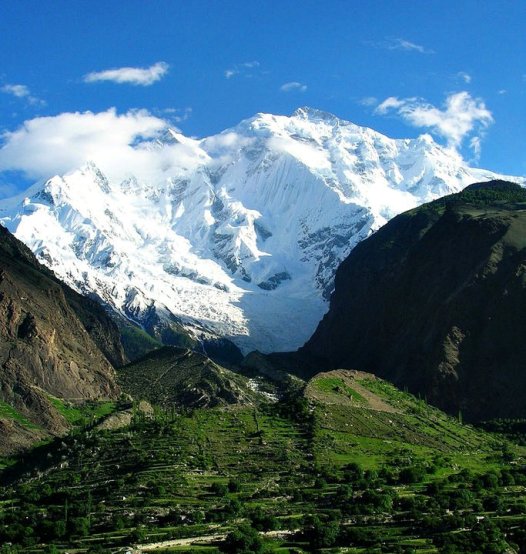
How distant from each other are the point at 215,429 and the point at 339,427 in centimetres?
1827

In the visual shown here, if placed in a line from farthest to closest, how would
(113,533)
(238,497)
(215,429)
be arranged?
1. (215,429)
2. (238,497)
3. (113,533)

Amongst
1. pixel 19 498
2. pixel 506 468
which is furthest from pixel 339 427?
pixel 19 498

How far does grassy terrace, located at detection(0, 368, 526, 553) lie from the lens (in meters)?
105

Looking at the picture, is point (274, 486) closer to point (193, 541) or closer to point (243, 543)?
point (193, 541)

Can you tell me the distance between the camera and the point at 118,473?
133500 mm

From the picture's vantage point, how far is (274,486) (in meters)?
125

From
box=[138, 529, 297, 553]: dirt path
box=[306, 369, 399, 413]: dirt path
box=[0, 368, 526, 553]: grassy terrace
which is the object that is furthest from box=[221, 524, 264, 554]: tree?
box=[306, 369, 399, 413]: dirt path

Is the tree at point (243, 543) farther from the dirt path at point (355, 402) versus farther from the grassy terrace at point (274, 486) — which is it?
the dirt path at point (355, 402)

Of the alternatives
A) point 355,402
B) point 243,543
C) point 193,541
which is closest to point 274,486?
point 193,541

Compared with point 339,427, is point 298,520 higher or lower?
lower

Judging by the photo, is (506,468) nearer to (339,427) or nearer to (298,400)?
(339,427)

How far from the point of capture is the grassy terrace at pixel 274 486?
10475 centimetres

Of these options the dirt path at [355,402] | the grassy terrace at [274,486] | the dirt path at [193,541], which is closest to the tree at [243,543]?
the grassy terrace at [274,486]

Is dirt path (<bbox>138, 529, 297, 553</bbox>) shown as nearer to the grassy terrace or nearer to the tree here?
the grassy terrace
